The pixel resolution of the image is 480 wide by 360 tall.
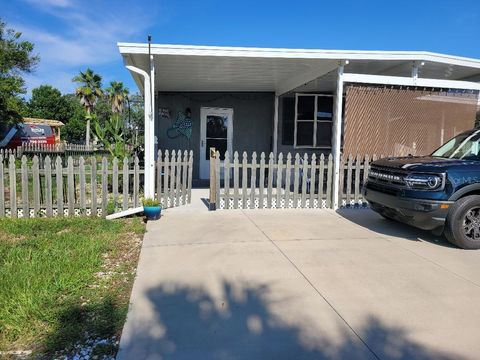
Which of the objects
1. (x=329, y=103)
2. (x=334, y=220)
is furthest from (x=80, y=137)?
(x=334, y=220)

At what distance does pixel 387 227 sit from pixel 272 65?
4.34m

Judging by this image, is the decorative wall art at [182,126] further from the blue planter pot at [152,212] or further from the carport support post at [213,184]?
the blue planter pot at [152,212]

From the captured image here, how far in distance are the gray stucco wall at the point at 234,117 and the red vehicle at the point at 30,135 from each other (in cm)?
2052

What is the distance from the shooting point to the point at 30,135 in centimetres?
3195

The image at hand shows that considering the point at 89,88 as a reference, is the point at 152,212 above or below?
below

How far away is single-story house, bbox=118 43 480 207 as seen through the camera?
765 cm

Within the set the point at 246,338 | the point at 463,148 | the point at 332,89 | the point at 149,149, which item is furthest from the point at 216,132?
the point at 246,338

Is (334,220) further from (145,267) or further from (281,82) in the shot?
(281,82)

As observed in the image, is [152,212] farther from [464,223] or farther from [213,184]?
[464,223]

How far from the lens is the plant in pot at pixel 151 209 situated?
6953 millimetres

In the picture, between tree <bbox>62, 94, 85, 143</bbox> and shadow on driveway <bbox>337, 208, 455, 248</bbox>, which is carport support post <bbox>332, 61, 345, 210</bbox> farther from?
tree <bbox>62, 94, 85, 143</bbox>

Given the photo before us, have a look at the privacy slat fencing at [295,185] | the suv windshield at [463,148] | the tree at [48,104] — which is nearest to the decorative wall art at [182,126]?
the privacy slat fencing at [295,185]

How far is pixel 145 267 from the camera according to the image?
14.9ft

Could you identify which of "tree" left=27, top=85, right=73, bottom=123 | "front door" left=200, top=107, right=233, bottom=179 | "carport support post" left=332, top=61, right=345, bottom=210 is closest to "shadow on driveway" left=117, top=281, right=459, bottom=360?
"carport support post" left=332, top=61, right=345, bottom=210
